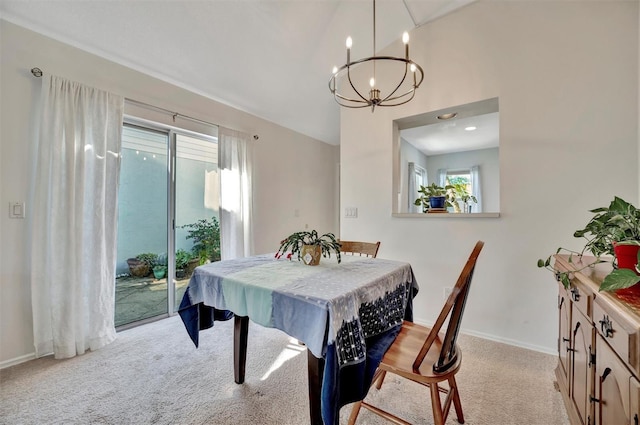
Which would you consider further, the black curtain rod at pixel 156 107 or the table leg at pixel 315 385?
the black curtain rod at pixel 156 107

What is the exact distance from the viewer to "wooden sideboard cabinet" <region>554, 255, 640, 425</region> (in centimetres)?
69

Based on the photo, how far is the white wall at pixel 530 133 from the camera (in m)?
1.94

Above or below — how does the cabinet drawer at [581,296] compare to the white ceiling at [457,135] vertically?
below

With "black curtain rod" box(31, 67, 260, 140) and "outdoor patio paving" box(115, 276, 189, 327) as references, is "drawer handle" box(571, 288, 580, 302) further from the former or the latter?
"black curtain rod" box(31, 67, 260, 140)

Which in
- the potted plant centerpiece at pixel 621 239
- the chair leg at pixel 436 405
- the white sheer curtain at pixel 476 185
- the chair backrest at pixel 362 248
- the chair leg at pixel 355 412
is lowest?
the chair leg at pixel 355 412

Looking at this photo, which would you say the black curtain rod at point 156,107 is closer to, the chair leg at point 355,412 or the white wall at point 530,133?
the white wall at point 530,133

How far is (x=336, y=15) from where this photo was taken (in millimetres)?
2650

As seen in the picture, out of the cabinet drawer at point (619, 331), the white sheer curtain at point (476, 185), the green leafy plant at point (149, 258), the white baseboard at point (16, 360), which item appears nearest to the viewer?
the cabinet drawer at point (619, 331)

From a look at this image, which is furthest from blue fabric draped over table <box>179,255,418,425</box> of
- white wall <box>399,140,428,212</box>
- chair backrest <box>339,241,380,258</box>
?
white wall <box>399,140,428,212</box>

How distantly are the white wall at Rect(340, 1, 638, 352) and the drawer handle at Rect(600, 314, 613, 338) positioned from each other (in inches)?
60.2

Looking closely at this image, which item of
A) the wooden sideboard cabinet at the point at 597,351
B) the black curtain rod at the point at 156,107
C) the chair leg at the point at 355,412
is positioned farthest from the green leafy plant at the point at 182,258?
the wooden sideboard cabinet at the point at 597,351

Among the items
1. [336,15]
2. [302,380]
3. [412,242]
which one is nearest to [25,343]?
[302,380]

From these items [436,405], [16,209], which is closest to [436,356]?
[436,405]

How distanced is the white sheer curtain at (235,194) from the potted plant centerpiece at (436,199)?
2002mm
